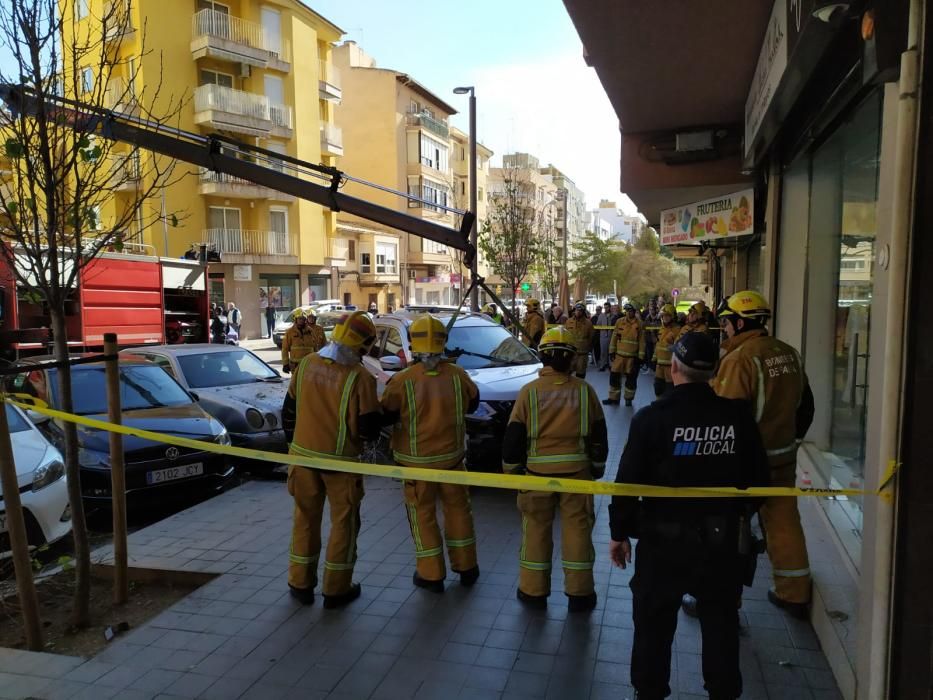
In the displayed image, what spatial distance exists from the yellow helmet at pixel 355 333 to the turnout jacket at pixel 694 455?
7.12ft

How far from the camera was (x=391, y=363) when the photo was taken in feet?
27.8

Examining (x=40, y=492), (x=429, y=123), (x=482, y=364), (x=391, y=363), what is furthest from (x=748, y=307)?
(x=429, y=123)

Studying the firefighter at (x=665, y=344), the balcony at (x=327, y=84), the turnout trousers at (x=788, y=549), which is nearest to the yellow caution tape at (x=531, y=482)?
the turnout trousers at (x=788, y=549)

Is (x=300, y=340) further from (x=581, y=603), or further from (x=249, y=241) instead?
(x=249, y=241)

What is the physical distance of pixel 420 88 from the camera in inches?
2015

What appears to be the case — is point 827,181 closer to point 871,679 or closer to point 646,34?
point 646,34

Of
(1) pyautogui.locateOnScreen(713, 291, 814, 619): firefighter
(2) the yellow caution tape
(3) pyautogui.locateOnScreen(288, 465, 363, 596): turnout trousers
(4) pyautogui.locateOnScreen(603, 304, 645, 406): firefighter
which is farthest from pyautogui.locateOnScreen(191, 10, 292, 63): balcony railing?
(1) pyautogui.locateOnScreen(713, 291, 814, 619): firefighter

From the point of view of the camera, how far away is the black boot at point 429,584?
4.62 m

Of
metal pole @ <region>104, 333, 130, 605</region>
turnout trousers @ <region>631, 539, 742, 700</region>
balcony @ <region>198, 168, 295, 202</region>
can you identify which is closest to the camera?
turnout trousers @ <region>631, 539, 742, 700</region>

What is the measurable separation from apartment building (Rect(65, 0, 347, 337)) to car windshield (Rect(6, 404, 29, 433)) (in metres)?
27.4

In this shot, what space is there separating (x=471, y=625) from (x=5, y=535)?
3609mm

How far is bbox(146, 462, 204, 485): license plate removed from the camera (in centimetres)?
674

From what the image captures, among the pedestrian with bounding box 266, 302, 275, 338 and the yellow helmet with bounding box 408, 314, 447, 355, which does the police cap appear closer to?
the yellow helmet with bounding box 408, 314, 447, 355

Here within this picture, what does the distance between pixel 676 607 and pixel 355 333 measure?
258cm
